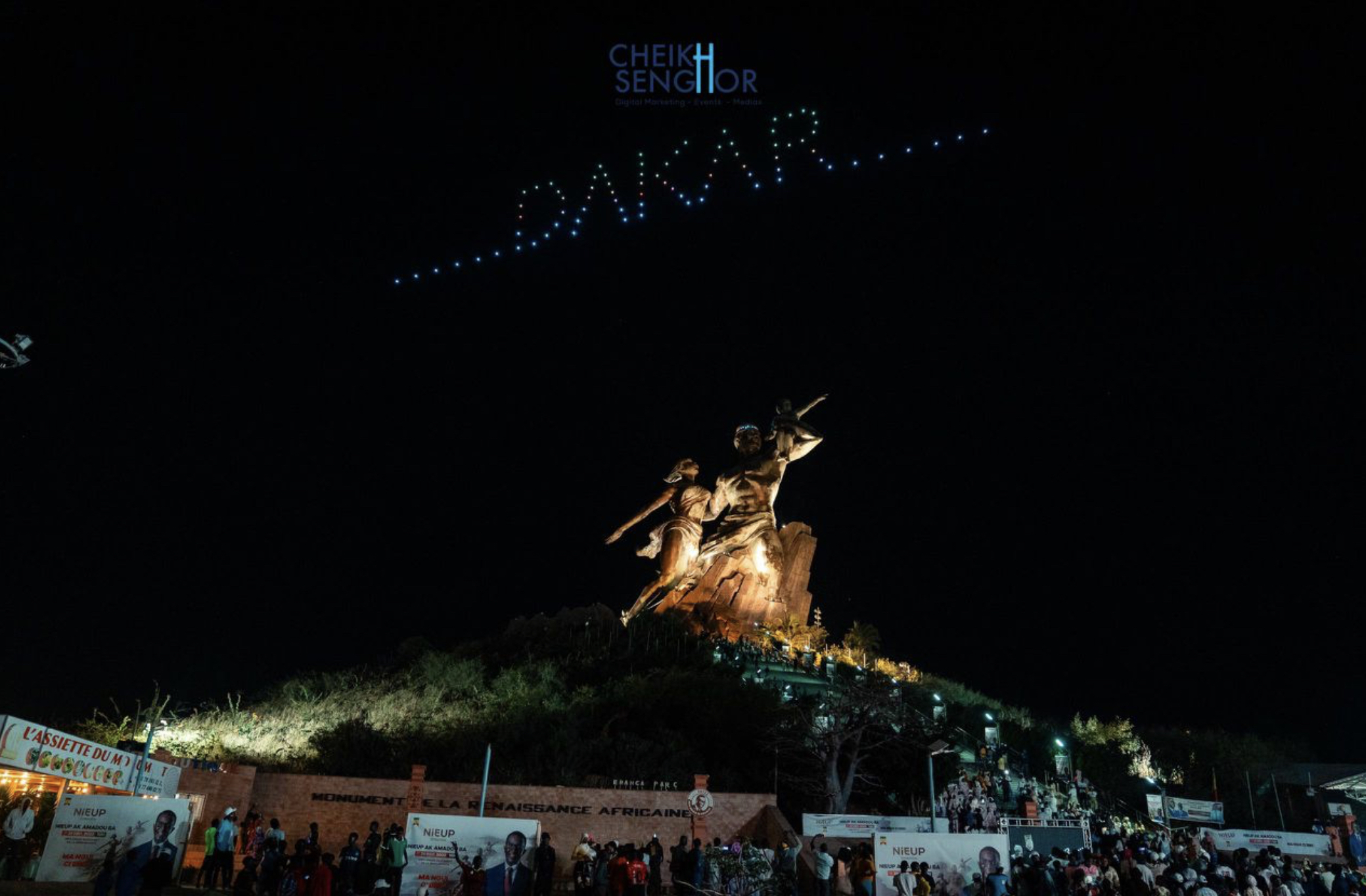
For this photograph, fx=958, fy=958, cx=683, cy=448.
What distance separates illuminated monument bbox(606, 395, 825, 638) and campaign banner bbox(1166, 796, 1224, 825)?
13.9 metres

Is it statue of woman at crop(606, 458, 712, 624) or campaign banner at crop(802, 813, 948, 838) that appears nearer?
campaign banner at crop(802, 813, 948, 838)

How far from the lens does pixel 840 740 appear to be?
19.6m

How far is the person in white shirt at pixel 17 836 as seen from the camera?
1362 centimetres

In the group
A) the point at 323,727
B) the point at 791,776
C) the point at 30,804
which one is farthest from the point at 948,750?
the point at 30,804

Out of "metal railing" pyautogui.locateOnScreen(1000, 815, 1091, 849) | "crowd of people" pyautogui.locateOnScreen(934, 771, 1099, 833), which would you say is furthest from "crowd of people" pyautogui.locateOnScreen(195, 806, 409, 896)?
"metal railing" pyautogui.locateOnScreen(1000, 815, 1091, 849)

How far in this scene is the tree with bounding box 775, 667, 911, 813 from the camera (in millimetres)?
19641

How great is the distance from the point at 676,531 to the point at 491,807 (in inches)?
714

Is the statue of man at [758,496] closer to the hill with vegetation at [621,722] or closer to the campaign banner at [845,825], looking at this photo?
the hill with vegetation at [621,722]

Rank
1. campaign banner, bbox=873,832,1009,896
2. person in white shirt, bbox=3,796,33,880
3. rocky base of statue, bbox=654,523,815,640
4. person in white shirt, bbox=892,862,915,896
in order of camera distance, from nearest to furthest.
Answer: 1. person in white shirt, bbox=892,862,915,896
2. campaign banner, bbox=873,832,1009,896
3. person in white shirt, bbox=3,796,33,880
4. rocky base of statue, bbox=654,523,815,640

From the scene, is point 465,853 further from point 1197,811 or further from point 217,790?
point 1197,811

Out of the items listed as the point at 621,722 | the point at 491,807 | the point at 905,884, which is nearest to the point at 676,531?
the point at 621,722

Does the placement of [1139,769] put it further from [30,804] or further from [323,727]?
[30,804]

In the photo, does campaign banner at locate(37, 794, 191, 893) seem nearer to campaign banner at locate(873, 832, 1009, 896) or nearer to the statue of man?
campaign banner at locate(873, 832, 1009, 896)

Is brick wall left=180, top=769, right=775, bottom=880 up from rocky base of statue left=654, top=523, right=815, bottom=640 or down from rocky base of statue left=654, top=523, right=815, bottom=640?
down
